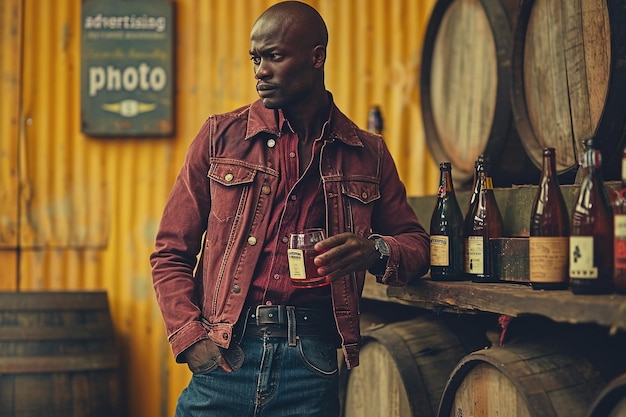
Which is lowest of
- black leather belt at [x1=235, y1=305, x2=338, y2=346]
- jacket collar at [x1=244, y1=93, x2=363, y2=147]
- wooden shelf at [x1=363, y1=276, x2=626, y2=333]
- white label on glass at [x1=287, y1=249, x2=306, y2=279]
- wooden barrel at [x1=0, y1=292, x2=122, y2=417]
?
wooden barrel at [x1=0, y1=292, x2=122, y2=417]

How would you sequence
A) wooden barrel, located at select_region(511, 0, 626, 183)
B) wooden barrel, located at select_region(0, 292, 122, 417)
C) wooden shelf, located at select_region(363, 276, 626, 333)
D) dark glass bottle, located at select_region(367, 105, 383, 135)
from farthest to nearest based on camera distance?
dark glass bottle, located at select_region(367, 105, 383, 135), wooden barrel, located at select_region(0, 292, 122, 417), wooden barrel, located at select_region(511, 0, 626, 183), wooden shelf, located at select_region(363, 276, 626, 333)

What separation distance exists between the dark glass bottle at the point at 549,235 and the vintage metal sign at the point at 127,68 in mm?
2848

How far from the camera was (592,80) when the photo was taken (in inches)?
114

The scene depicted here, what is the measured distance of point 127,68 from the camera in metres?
5.11

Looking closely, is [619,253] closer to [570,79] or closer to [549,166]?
[549,166]

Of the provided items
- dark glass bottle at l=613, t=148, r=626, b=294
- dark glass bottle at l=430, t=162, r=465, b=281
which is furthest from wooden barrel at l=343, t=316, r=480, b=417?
dark glass bottle at l=613, t=148, r=626, b=294

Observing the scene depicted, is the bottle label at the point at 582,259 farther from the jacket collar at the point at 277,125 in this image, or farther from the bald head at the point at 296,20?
the bald head at the point at 296,20

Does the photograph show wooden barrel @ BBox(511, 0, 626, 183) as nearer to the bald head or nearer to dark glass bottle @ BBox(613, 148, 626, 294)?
dark glass bottle @ BBox(613, 148, 626, 294)

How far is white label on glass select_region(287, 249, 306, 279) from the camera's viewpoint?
2.59 meters

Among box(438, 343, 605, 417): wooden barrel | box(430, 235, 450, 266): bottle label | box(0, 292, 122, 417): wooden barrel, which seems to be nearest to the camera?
box(438, 343, 605, 417): wooden barrel

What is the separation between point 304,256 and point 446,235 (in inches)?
28.9

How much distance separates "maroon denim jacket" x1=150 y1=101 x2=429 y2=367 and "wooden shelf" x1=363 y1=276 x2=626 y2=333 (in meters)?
0.13

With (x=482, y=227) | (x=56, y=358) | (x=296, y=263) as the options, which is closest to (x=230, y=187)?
(x=296, y=263)

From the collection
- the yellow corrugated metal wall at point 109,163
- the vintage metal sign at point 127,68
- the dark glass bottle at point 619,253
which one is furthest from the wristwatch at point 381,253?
the vintage metal sign at point 127,68
